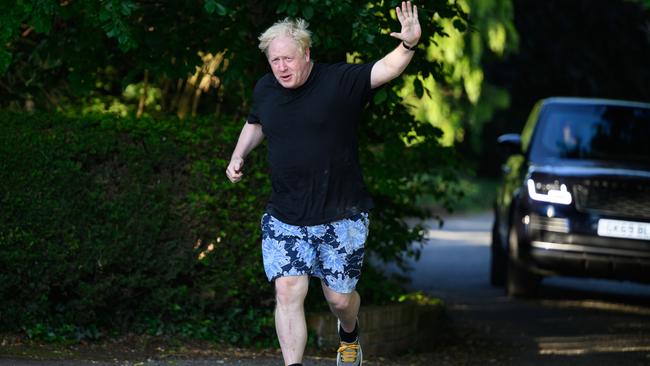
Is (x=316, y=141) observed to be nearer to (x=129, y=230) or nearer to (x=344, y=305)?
(x=344, y=305)

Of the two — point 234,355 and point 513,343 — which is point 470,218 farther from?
point 234,355

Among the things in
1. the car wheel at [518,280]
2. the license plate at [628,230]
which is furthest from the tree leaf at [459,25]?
the car wheel at [518,280]

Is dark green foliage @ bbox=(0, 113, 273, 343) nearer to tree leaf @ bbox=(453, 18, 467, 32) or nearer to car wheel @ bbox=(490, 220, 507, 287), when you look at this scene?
tree leaf @ bbox=(453, 18, 467, 32)

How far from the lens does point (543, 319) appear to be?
1158 cm

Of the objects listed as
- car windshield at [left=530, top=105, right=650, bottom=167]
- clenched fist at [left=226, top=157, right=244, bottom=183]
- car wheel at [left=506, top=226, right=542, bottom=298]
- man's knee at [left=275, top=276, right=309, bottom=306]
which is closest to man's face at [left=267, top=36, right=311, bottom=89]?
clenched fist at [left=226, top=157, right=244, bottom=183]

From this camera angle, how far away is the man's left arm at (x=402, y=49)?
5926mm

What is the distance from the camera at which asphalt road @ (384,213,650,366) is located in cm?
948

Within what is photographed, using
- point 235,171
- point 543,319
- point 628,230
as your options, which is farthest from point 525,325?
point 235,171

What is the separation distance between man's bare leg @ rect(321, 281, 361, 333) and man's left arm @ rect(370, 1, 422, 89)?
1095 millimetres

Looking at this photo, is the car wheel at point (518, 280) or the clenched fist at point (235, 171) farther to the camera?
the car wheel at point (518, 280)

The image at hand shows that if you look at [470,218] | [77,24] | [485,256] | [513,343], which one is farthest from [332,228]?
[470,218]

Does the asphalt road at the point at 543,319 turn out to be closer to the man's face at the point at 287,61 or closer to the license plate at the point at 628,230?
the license plate at the point at 628,230

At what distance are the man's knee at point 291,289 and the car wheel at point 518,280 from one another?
6.09 m

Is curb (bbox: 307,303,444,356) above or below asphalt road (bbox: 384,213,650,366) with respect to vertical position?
above
